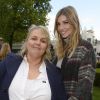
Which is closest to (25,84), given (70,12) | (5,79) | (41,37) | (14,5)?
(5,79)

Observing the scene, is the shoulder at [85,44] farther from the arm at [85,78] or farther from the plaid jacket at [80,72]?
the arm at [85,78]

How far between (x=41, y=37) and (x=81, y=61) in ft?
1.79

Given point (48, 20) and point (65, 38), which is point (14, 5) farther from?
point (65, 38)

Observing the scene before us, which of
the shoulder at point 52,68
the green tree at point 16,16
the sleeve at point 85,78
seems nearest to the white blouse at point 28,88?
the shoulder at point 52,68

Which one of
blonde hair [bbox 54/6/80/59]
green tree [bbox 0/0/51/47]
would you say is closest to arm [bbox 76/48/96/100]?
blonde hair [bbox 54/6/80/59]

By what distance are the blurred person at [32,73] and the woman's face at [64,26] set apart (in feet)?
0.59

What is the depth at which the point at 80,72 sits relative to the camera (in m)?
4.51

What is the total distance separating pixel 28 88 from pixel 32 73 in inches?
9.2

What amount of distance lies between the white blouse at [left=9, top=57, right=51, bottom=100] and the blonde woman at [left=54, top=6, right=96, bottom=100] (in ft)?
0.83

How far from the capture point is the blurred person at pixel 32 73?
176 inches

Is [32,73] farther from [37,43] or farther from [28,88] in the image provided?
[37,43]

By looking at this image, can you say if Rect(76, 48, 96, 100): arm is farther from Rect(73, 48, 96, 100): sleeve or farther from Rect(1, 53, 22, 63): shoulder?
Rect(1, 53, 22, 63): shoulder

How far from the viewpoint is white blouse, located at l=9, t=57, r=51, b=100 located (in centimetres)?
445

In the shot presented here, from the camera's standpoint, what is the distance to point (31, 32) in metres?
4.73
